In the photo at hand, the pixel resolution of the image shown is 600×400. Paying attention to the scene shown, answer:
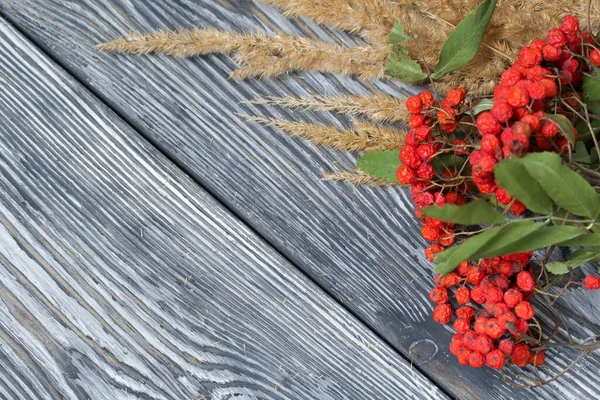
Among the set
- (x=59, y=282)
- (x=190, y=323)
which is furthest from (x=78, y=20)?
(x=190, y=323)

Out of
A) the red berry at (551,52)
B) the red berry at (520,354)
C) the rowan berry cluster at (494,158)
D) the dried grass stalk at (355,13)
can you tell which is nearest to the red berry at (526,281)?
the rowan berry cluster at (494,158)

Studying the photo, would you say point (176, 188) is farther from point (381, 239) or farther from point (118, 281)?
point (381, 239)

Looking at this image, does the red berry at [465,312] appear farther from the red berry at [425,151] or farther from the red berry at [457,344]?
the red berry at [425,151]

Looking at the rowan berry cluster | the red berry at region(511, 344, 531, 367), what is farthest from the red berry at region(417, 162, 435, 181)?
the red berry at region(511, 344, 531, 367)

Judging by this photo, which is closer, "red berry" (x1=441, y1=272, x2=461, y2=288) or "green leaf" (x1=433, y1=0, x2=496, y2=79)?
"green leaf" (x1=433, y1=0, x2=496, y2=79)

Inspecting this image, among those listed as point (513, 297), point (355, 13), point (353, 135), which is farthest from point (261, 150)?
point (513, 297)

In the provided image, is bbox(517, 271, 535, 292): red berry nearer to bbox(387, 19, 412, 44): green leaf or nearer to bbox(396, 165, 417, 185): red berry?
bbox(396, 165, 417, 185): red berry
